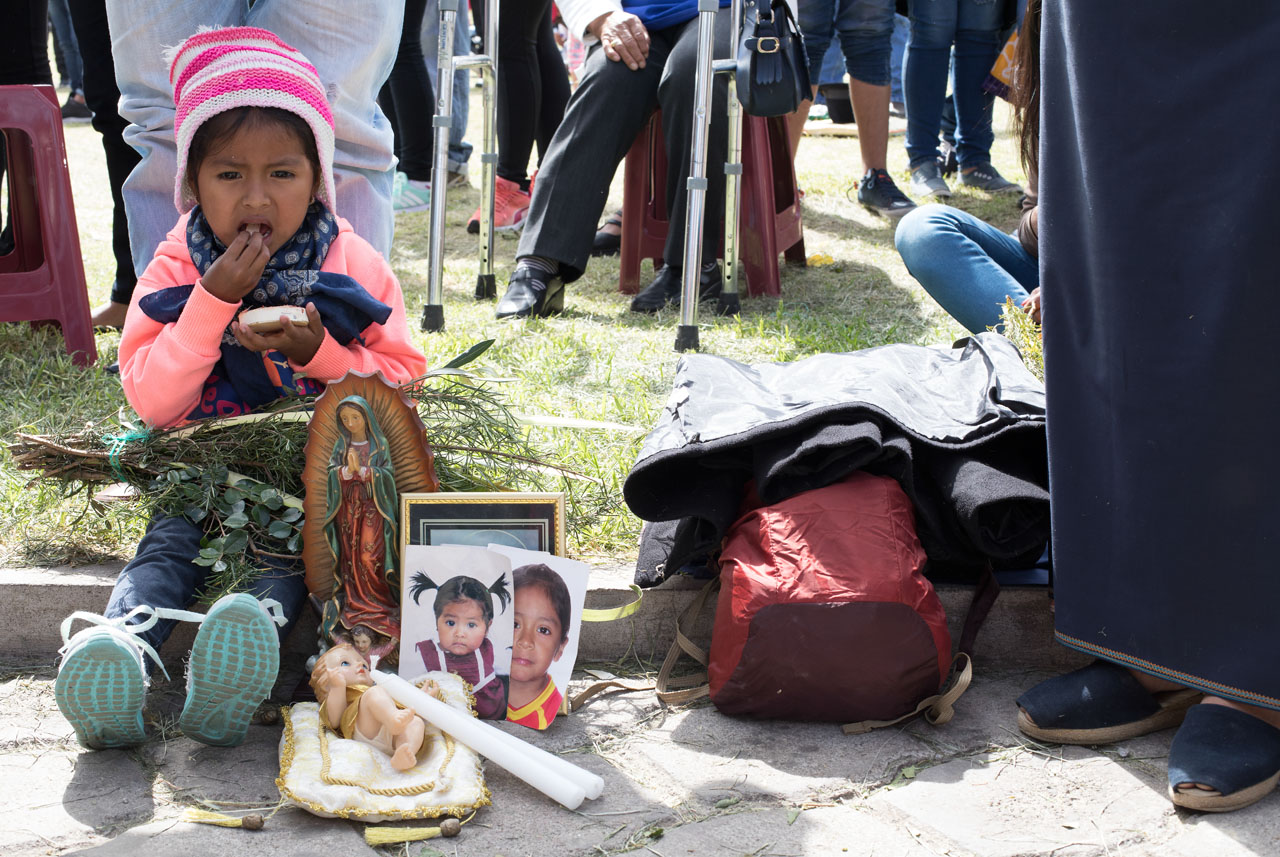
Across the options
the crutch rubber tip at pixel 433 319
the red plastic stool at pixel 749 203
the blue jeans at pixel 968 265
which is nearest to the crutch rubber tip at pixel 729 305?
the red plastic stool at pixel 749 203

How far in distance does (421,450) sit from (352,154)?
3.85ft

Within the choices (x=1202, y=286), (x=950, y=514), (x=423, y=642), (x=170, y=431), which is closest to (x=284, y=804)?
(x=423, y=642)

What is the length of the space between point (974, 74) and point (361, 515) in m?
4.96

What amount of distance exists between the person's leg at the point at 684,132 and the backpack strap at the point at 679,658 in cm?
215

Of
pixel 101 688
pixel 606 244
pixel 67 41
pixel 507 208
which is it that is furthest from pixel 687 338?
pixel 67 41

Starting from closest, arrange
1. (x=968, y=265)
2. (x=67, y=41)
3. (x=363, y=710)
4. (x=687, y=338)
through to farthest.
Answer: (x=363, y=710)
(x=968, y=265)
(x=687, y=338)
(x=67, y=41)

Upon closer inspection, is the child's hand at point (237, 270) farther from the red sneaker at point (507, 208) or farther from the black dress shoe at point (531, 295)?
the red sneaker at point (507, 208)

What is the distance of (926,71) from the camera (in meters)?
5.95

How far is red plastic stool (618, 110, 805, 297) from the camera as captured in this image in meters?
4.61

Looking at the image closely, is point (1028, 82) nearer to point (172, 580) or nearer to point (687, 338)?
point (687, 338)

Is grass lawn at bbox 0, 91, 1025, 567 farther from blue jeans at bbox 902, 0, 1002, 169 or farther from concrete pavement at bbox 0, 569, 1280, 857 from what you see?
concrete pavement at bbox 0, 569, 1280, 857

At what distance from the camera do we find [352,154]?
308cm

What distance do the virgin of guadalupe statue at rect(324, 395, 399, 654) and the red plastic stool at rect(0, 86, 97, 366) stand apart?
74.4 inches

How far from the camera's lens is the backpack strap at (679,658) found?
7.13 ft
